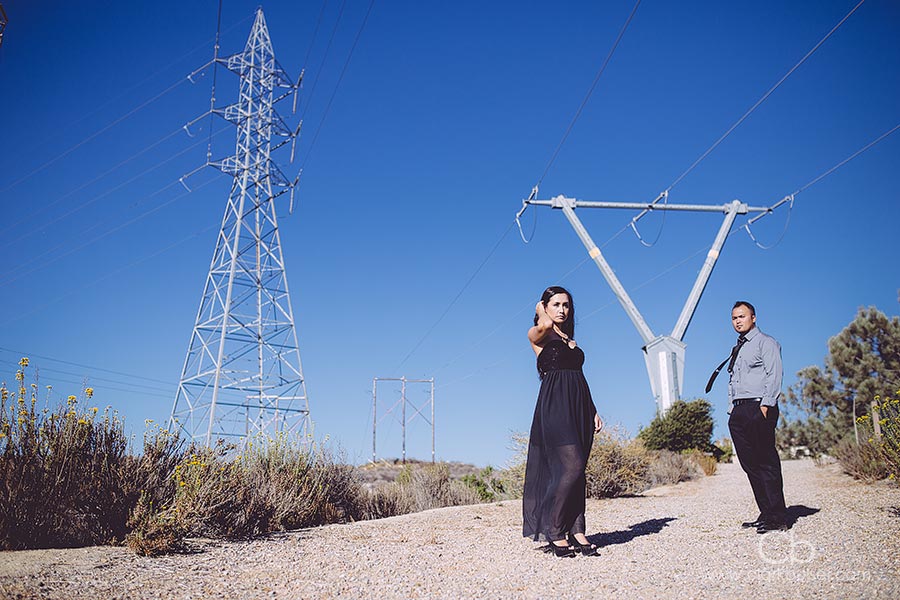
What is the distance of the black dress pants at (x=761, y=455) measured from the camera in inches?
207

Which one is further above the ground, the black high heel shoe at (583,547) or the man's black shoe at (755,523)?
the man's black shoe at (755,523)

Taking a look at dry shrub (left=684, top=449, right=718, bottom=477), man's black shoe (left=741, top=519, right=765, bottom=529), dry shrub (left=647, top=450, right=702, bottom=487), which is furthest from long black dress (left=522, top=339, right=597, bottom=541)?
dry shrub (left=684, top=449, right=718, bottom=477)

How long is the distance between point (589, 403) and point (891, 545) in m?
2.16

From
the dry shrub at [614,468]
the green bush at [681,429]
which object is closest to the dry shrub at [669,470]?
the dry shrub at [614,468]

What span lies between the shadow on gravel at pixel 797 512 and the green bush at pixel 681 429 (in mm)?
9460

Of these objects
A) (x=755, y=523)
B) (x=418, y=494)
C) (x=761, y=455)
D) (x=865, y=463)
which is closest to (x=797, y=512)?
(x=755, y=523)

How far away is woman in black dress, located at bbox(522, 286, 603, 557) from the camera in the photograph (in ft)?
15.2

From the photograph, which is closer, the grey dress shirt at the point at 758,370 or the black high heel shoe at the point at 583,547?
the black high heel shoe at the point at 583,547

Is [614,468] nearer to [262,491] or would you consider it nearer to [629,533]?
[629,533]

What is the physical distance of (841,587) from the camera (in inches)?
134

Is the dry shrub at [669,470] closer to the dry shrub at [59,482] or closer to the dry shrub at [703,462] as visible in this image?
the dry shrub at [703,462]

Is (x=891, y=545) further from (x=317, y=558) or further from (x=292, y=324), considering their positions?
(x=292, y=324)

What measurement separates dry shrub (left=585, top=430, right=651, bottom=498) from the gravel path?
278cm

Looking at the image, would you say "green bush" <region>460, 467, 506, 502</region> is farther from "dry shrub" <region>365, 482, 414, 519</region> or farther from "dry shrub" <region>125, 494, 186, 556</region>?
"dry shrub" <region>125, 494, 186, 556</region>
